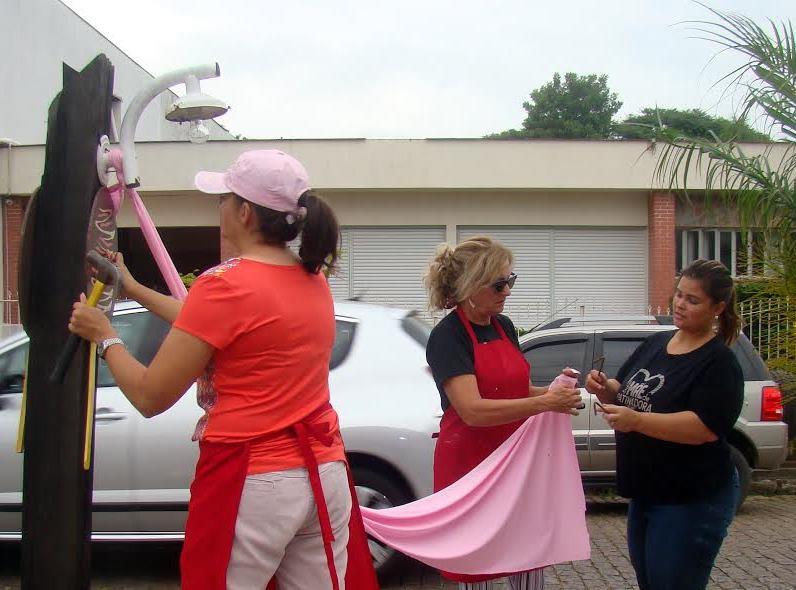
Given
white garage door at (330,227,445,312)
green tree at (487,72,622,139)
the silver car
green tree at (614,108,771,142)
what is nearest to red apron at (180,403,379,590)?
green tree at (614,108,771,142)

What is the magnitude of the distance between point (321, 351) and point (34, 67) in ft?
73.2

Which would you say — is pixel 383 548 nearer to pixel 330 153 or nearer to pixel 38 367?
pixel 38 367

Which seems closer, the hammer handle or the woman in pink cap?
the woman in pink cap

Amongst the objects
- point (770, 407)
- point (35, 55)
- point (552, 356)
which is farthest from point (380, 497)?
point (35, 55)

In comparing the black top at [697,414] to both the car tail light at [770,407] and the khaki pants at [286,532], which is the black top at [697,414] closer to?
the khaki pants at [286,532]

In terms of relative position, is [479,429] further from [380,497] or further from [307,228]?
[380,497]

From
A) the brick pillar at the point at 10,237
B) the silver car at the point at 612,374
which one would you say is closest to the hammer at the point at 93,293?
the silver car at the point at 612,374

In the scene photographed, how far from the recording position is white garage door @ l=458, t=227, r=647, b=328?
18672 millimetres

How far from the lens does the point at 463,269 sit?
3352 mm

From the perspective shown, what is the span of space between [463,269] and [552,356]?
17.1 ft

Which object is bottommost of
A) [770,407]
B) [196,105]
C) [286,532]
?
[770,407]

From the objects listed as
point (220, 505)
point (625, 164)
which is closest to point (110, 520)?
point (220, 505)

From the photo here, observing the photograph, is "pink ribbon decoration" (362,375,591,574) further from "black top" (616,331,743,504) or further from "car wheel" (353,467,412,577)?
"car wheel" (353,467,412,577)

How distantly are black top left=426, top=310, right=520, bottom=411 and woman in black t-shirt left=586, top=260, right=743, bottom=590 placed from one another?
20.9 inches
